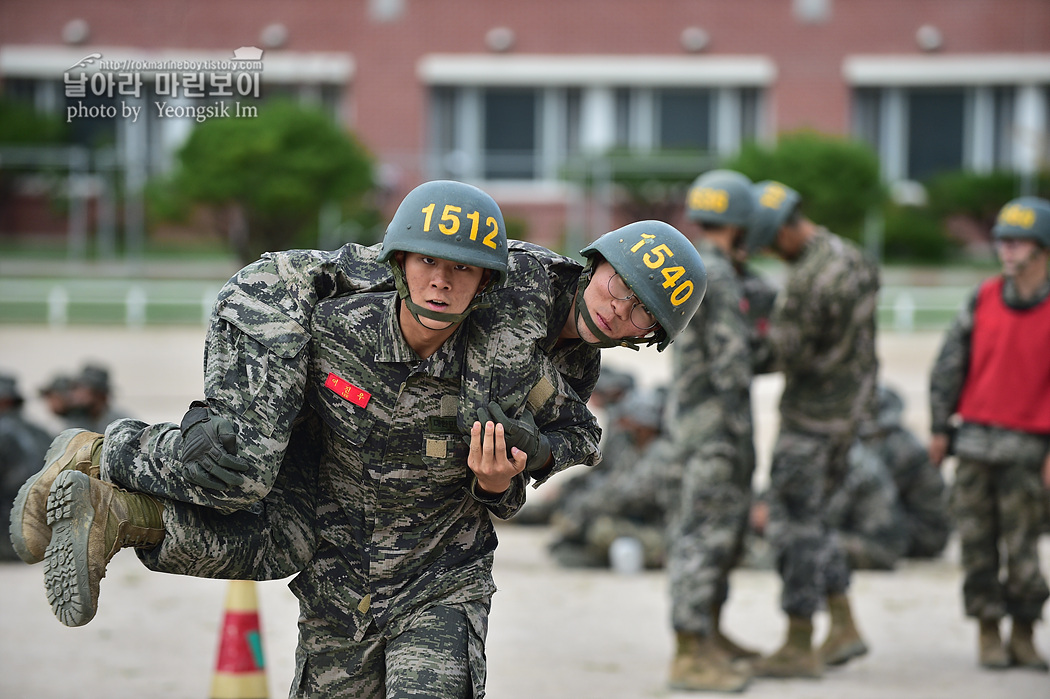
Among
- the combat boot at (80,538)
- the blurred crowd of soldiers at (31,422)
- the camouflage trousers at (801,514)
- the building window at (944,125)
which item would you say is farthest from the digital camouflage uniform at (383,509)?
the building window at (944,125)

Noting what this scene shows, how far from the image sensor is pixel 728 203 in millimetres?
7148

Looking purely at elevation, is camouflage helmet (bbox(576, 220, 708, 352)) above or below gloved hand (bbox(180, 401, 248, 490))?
above

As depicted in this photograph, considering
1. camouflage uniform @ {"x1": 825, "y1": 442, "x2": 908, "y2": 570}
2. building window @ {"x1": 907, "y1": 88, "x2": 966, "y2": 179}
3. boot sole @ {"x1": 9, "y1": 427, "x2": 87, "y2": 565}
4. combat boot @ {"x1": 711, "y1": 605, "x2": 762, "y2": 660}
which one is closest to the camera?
boot sole @ {"x1": 9, "y1": 427, "x2": 87, "y2": 565}

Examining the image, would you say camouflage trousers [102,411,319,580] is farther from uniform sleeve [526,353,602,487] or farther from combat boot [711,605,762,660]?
combat boot [711,605,762,660]

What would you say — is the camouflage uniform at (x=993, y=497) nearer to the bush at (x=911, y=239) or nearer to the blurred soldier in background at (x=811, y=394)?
the blurred soldier in background at (x=811, y=394)

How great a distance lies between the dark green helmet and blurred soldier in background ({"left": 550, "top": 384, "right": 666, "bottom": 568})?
593 centimetres

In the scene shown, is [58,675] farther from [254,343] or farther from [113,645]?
[254,343]

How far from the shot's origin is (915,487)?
1016cm

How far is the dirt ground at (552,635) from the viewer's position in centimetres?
708

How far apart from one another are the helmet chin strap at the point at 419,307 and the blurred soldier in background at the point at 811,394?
3.55 metres

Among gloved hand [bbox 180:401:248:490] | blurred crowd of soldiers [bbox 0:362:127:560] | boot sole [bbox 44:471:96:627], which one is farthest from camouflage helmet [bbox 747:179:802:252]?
blurred crowd of soldiers [bbox 0:362:127:560]

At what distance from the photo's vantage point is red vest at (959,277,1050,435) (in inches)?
292

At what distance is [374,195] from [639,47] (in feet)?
24.9

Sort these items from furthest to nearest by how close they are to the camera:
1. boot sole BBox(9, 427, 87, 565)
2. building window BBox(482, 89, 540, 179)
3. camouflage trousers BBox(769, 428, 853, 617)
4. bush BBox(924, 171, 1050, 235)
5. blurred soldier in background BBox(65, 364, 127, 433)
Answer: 1. building window BBox(482, 89, 540, 179)
2. bush BBox(924, 171, 1050, 235)
3. blurred soldier in background BBox(65, 364, 127, 433)
4. camouflage trousers BBox(769, 428, 853, 617)
5. boot sole BBox(9, 427, 87, 565)
